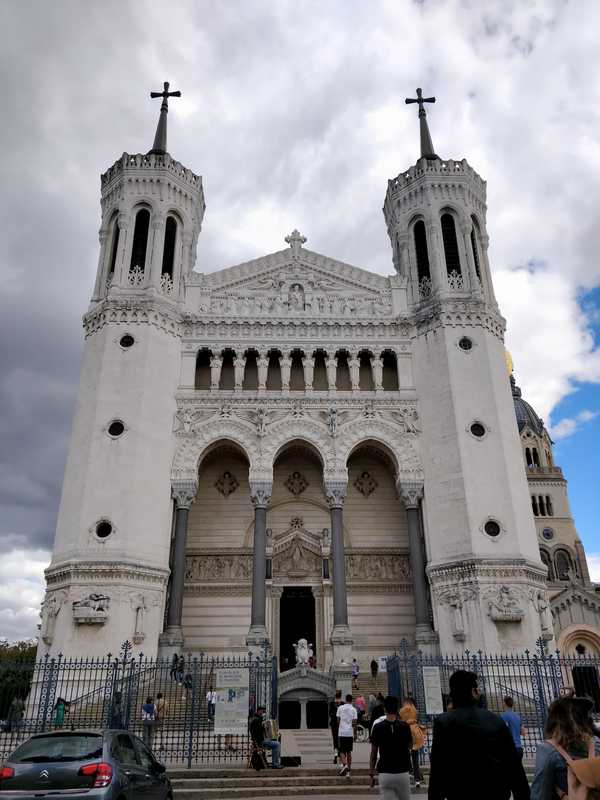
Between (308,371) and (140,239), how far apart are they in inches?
395

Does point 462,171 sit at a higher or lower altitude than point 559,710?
higher

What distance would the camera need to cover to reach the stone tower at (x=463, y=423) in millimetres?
22516

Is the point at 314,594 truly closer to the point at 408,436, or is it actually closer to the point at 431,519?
the point at 431,519

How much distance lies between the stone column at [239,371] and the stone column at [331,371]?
11.7 ft

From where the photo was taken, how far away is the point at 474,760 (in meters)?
4.43

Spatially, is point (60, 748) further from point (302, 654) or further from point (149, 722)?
point (302, 654)

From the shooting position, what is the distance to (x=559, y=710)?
4.06m

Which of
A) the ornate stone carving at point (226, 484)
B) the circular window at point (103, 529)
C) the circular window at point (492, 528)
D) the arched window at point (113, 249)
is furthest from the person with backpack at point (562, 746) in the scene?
the arched window at point (113, 249)

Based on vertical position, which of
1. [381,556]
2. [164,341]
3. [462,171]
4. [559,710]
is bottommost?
[559,710]

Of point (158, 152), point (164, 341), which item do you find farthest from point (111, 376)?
point (158, 152)

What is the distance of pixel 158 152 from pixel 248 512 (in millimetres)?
17498

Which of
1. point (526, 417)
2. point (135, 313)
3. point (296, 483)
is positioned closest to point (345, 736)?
point (296, 483)

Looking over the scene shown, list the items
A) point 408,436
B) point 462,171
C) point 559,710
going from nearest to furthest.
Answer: point 559,710, point 408,436, point 462,171

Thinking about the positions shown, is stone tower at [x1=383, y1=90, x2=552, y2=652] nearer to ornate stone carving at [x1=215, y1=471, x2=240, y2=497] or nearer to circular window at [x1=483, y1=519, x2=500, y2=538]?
A: circular window at [x1=483, y1=519, x2=500, y2=538]
